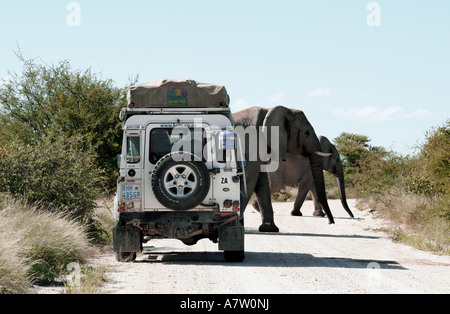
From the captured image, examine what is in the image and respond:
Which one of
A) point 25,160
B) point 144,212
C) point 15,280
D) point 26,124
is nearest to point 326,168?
point 26,124

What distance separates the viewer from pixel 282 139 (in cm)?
2150

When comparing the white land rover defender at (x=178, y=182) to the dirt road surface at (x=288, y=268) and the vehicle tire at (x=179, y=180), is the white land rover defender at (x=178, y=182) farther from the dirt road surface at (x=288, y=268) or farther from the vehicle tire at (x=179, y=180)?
the dirt road surface at (x=288, y=268)

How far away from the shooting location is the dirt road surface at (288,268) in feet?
32.8

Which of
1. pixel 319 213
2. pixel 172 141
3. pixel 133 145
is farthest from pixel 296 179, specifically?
pixel 133 145

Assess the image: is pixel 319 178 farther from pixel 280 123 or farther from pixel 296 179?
pixel 296 179

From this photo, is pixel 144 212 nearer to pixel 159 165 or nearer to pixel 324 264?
pixel 159 165

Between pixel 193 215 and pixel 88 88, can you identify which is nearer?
pixel 193 215

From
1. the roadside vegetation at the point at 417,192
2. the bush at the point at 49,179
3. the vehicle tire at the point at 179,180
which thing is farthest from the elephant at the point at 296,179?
the vehicle tire at the point at 179,180

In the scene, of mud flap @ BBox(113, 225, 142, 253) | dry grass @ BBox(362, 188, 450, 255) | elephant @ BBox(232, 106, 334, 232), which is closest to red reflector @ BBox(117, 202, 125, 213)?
mud flap @ BBox(113, 225, 142, 253)

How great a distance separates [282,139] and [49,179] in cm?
757

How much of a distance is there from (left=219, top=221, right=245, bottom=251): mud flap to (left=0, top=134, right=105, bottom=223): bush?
15.7ft

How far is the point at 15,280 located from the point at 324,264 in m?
6.00
